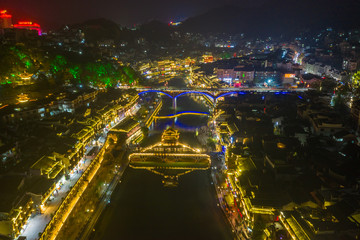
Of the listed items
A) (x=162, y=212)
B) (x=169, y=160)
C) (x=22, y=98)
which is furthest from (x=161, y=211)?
(x=22, y=98)

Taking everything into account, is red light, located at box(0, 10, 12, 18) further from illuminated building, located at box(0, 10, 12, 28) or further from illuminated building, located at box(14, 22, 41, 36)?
illuminated building, located at box(14, 22, 41, 36)

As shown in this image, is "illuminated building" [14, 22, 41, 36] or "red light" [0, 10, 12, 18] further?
"illuminated building" [14, 22, 41, 36]

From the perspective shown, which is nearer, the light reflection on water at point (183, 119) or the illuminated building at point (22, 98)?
the illuminated building at point (22, 98)

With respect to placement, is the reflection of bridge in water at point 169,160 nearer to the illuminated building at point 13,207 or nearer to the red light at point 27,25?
the illuminated building at point 13,207

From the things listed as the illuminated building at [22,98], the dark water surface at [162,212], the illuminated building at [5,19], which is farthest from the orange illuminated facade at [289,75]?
the illuminated building at [5,19]

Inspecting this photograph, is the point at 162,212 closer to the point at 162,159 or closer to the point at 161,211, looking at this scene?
the point at 161,211

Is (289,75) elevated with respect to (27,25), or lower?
lower

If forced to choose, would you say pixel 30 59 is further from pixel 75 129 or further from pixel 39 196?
pixel 39 196

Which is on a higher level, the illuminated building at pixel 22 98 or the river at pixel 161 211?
the illuminated building at pixel 22 98

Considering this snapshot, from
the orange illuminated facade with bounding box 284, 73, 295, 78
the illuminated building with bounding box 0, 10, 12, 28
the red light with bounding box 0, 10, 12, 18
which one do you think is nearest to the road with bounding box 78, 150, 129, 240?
the illuminated building with bounding box 0, 10, 12, 28
